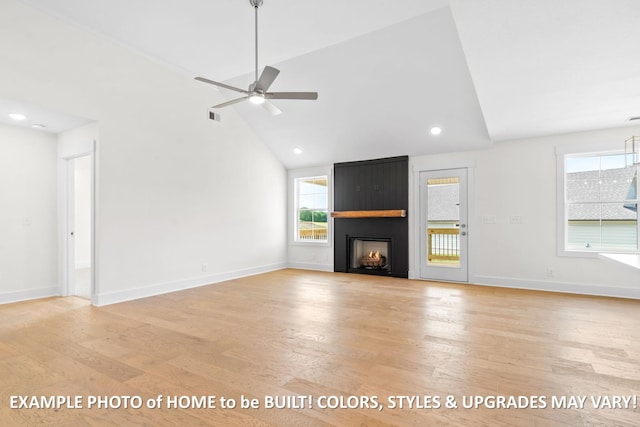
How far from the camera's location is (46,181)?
15.9 feet

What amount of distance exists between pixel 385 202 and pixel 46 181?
553 centimetres

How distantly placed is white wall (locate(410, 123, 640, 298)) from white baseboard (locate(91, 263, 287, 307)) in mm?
4201

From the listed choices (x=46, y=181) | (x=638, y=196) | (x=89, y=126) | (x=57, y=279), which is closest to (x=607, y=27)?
(x=638, y=196)

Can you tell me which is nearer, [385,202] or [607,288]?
[607,288]

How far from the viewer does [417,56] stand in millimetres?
4352

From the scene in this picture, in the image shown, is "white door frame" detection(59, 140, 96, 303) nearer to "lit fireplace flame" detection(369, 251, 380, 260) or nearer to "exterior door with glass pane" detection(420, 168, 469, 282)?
"lit fireplace flame" detection(369, 251, 380, 260)

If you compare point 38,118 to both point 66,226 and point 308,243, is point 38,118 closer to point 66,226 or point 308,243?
point 66,226

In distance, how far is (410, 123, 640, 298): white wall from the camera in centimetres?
490

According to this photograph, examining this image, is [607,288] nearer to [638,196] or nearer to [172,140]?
[638,196]

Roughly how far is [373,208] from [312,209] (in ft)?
4.99

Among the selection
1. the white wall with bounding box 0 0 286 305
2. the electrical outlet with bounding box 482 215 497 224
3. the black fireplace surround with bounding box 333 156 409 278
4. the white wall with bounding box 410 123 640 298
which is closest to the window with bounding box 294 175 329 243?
the black fireplace surround with bounding box 333 156 409 278

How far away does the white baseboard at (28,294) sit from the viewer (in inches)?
174

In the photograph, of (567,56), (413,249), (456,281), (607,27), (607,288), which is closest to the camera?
(607,27)

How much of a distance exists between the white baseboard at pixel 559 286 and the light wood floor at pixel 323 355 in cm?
35
